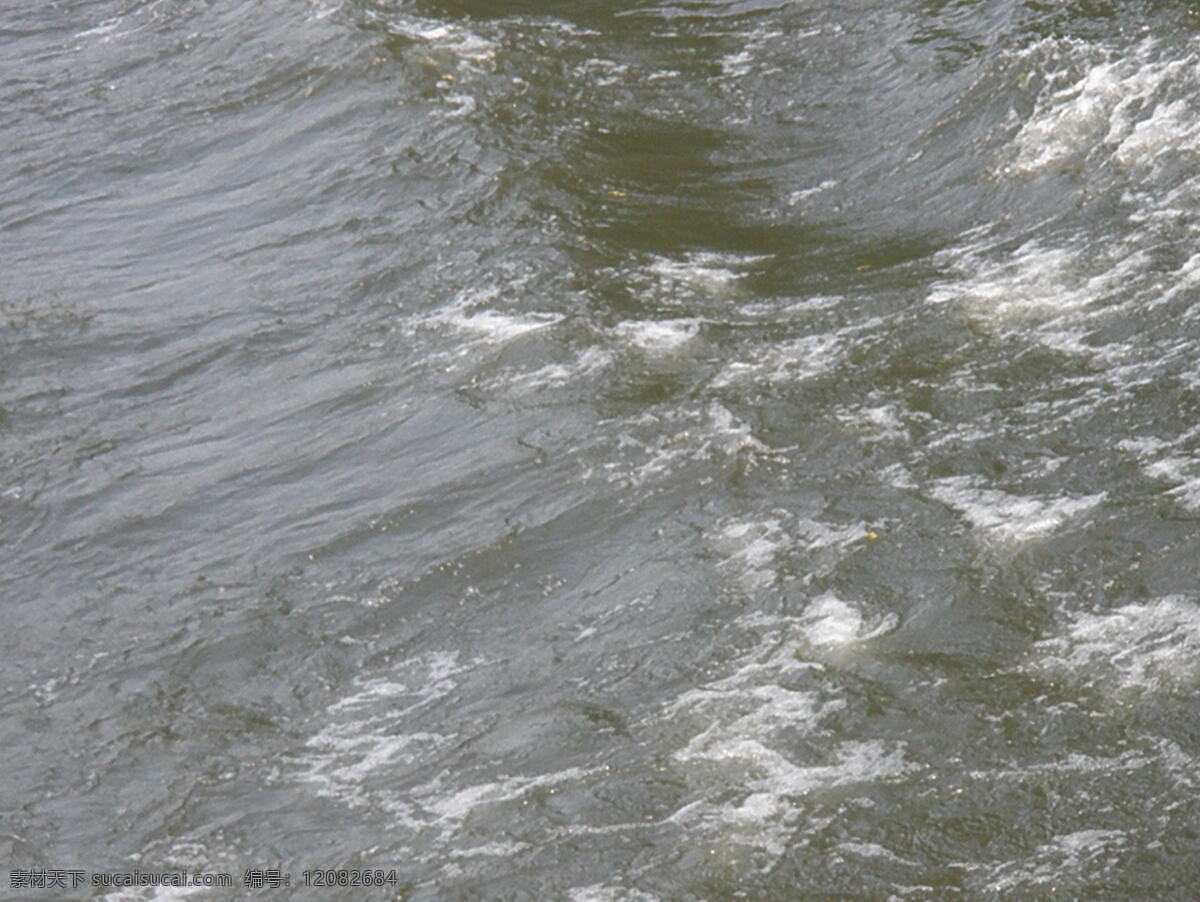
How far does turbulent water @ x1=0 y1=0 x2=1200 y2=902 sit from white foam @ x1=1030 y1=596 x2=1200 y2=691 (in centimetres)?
2

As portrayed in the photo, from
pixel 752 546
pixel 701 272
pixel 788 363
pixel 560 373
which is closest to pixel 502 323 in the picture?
pixel 560 373

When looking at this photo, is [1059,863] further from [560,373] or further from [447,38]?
[447,38]

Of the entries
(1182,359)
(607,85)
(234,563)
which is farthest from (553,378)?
(607,85)

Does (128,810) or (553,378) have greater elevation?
(553,378)

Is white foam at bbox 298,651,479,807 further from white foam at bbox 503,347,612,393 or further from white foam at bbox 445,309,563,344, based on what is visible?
white foam at bbox 445,309,563,344

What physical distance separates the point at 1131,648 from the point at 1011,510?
0.81m

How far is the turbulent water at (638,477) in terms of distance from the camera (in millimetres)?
4699

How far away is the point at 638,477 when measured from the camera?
6176mm

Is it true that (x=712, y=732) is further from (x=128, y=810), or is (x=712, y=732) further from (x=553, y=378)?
(x=553, y=378)

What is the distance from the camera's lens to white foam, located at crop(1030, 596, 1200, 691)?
473 cm

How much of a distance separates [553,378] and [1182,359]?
2545 millimetres

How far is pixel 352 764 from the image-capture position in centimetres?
513

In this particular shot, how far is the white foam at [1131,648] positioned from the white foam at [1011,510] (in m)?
0.46

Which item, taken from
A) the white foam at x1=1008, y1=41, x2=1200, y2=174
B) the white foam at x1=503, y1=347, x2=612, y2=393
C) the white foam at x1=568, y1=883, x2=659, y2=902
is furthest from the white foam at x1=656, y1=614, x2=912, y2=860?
the white foam at x1=1008, y1=41, x2=1200, y2=174
